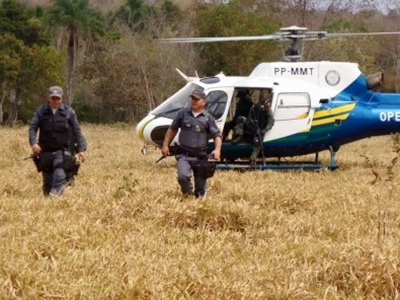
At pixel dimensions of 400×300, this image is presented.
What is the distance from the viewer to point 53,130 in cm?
937

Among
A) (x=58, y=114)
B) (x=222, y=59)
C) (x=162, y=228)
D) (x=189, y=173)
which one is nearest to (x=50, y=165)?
(x=58, y=114)

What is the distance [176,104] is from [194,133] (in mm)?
5164

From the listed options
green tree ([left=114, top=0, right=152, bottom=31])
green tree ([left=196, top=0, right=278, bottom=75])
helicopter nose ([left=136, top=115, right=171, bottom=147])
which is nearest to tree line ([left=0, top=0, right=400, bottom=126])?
green tree ([left=196, top=0, right=278, bottom=75])

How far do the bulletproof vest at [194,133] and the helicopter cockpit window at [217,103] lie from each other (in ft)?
15.5

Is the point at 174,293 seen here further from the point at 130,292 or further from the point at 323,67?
the point at 323,67

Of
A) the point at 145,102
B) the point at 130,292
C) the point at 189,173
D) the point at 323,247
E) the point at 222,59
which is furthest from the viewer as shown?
the point at 145,102

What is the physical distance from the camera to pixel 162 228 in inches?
274

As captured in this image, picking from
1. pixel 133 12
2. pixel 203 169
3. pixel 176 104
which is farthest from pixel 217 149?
pixel 133 12

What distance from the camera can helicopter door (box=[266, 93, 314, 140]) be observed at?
14312mm

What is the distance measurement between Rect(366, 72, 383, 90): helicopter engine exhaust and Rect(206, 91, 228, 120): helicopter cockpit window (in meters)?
2.95

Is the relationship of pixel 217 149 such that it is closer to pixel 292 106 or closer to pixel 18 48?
pixel 292 106

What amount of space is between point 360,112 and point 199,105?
618 cm

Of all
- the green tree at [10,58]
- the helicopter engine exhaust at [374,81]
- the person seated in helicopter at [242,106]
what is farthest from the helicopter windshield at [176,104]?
the green tree at [10,58]

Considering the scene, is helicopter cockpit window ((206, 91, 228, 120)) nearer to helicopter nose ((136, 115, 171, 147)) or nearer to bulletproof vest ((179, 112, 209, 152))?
helicopter nose ((136, 115, 171, 147))
